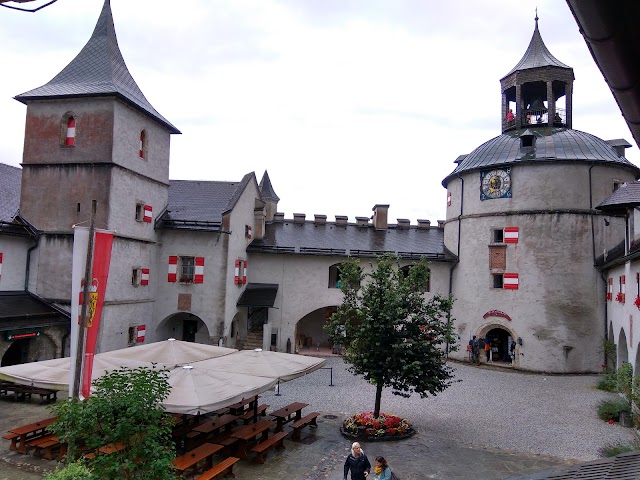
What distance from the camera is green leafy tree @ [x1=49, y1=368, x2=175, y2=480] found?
6844 millimetres

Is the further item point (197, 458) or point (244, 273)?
point (244, 273)

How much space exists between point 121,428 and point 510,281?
24225 mm

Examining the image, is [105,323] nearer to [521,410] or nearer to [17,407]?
[17,407]

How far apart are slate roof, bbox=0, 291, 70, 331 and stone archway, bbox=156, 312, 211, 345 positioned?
24.6 ft

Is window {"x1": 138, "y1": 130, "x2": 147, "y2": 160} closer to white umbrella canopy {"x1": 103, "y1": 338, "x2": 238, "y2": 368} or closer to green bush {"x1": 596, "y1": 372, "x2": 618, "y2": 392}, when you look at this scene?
white umbrella canopy {"x1": 103, "y1": 338, "x2": 238, "y2": 368}

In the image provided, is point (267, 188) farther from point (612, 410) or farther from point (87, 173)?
point (612, 410)

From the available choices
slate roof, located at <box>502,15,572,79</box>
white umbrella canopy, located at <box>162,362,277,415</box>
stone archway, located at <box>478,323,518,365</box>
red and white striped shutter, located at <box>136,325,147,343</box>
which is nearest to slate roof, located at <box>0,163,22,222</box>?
red and white striped shutter, located at <box>136,325,147,343</box>

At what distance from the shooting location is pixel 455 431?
15438 millimetres

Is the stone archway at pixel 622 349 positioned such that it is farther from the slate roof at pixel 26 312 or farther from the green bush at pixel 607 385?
the slate roof at pixel 26 312

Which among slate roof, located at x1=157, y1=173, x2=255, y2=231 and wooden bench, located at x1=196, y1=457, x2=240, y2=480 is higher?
slate roof, located at x1=157, y1=173, x2=255, y2=231

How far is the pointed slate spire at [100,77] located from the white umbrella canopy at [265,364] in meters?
13.6

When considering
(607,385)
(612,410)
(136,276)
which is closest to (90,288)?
(136,276)

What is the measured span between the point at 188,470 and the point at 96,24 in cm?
2233

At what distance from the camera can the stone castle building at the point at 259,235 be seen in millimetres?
22062
